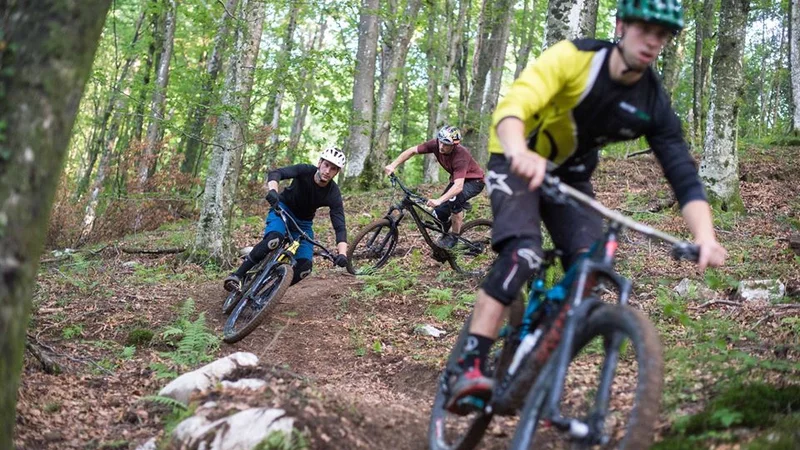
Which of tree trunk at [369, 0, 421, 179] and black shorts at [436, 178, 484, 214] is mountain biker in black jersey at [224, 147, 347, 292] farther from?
tree trunk at [369, 0, 421, 179]

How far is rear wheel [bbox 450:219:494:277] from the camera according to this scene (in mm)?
11055

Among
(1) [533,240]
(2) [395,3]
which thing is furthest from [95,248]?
(2) [395,3]

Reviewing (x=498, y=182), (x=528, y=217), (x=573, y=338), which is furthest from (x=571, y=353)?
(x=498, y=182)

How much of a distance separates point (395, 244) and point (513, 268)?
825cm

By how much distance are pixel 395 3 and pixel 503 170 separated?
19.7 metres

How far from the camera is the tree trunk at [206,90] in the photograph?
1132 centimetres

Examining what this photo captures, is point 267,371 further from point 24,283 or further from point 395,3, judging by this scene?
point 395,3

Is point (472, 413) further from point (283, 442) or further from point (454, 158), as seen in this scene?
point (454, 158)

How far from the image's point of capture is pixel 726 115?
11.7 metres

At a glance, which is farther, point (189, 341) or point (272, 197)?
point (272, 197)

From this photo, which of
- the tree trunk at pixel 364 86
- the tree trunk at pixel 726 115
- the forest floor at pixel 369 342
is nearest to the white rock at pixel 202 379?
the forest floor at pixel 369 342

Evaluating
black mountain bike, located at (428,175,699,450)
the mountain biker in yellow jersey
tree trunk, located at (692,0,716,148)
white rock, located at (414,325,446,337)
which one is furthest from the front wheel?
tree trunk, located at (692,0,716,148)

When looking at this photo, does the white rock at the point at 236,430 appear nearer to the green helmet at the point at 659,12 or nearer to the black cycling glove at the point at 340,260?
the green helmet at the point at 659,12

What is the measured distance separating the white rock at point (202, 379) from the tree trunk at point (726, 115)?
9682 mm
